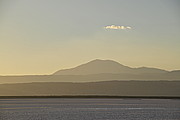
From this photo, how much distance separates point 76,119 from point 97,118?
297cm

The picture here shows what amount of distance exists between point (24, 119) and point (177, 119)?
782 inches

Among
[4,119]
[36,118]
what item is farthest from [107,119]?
[4,119]

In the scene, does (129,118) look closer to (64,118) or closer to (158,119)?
(158,119)

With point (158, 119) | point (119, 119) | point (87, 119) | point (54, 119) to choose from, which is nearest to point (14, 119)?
point (54, 119)

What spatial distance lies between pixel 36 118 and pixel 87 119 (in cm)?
748

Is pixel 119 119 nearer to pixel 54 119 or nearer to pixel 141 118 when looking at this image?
pixel 141 118

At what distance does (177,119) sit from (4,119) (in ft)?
74.8

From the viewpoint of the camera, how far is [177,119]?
60625 mm

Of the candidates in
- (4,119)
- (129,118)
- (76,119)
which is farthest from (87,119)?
(4,119)

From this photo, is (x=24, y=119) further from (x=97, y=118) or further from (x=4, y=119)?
(x=97, y=118)

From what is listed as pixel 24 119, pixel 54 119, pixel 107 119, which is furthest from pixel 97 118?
pixel 24 119

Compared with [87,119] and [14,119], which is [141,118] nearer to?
[87,119]

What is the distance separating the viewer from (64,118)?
2383 inches

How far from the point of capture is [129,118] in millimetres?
62281
